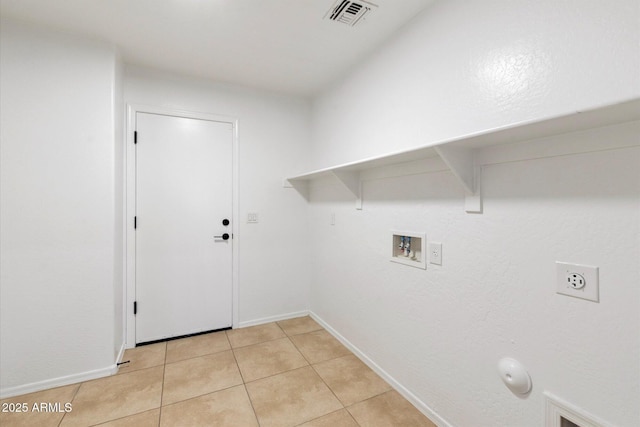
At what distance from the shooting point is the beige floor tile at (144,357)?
2.17 meters

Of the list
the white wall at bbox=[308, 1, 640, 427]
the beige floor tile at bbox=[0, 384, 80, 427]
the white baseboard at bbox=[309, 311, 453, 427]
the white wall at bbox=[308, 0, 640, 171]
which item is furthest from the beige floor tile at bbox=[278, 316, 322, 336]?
the white wall at bbox=[308, 0, 640, 171]

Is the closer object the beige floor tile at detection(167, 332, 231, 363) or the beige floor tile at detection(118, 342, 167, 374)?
the beige floor tile at detection(118, 342, 167, 374)

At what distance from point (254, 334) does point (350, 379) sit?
1116mm

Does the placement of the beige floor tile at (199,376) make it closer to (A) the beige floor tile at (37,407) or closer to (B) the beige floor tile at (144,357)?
(B) the beige floor tile at (144,357)

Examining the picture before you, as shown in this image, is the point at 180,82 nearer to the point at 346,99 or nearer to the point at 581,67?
the point at 346,99

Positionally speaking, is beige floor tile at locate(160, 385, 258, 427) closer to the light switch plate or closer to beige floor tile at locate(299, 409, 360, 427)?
beige floor tile at locate(299, 409, 360, 427)

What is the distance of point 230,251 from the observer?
2822mm

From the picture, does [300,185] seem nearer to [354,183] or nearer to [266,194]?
[266,194]

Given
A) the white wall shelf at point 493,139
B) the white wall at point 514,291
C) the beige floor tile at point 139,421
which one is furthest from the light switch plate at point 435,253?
the beige floor tile at point 139,421

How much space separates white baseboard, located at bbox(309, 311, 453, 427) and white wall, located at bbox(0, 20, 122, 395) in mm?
1817

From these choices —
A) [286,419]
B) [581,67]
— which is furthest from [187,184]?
[581,67]

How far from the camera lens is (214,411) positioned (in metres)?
1.70

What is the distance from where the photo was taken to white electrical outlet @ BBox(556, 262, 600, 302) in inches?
39.4

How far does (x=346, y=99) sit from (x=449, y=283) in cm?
177
